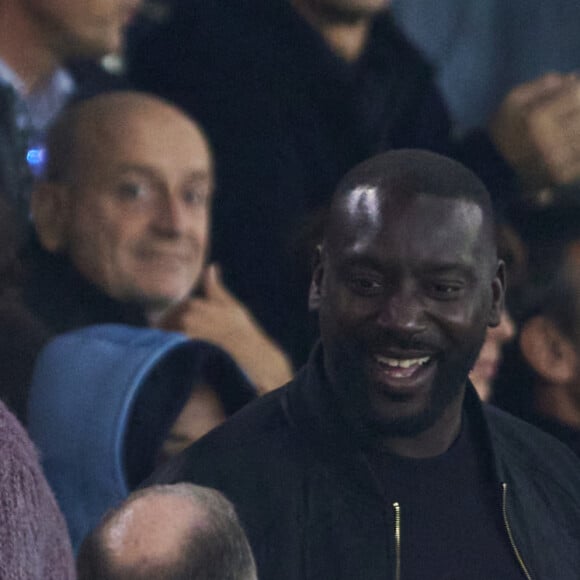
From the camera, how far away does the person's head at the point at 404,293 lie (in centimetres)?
134

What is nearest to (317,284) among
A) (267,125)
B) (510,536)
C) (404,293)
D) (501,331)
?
(404,293)

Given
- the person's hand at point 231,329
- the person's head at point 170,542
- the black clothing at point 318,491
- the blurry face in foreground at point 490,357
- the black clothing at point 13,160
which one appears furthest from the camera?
the blurry face in foreground at point 490,357

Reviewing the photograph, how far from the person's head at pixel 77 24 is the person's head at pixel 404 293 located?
1.53 ft

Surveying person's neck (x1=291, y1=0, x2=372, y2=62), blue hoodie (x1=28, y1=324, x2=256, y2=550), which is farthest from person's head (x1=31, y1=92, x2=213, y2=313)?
person's neck (x1=291, y1=0, x2=372, y2=62)

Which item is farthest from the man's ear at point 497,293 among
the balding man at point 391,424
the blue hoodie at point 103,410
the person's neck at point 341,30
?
the person's neck at point 341,30

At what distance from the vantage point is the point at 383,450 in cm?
137

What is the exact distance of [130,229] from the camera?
169cm

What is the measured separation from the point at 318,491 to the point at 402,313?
188 millimetres

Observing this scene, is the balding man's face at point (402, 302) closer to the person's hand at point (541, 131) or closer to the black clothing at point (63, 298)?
the black clothing at point (63, 298)

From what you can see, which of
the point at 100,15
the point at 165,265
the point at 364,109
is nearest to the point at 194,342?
the point at 165,265

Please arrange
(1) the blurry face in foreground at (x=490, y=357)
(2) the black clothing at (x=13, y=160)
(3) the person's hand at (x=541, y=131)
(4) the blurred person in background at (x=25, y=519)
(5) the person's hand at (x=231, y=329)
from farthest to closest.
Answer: (3) the person's hand at (x=541, y=131) < (1) the blurry face in foreground at (x=490, y=357) < (5) the person's hand at (x=231, y=329) < (2) the black clothing at (x=13, y=160) < (4) the blurred person in background at (x=25, y=519)

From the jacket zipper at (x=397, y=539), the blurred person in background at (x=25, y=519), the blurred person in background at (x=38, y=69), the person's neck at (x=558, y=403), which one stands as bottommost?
the person's neck at (x=558, y=403)

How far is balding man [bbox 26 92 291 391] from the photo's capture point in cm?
163

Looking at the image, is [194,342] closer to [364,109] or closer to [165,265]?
[165,265]
